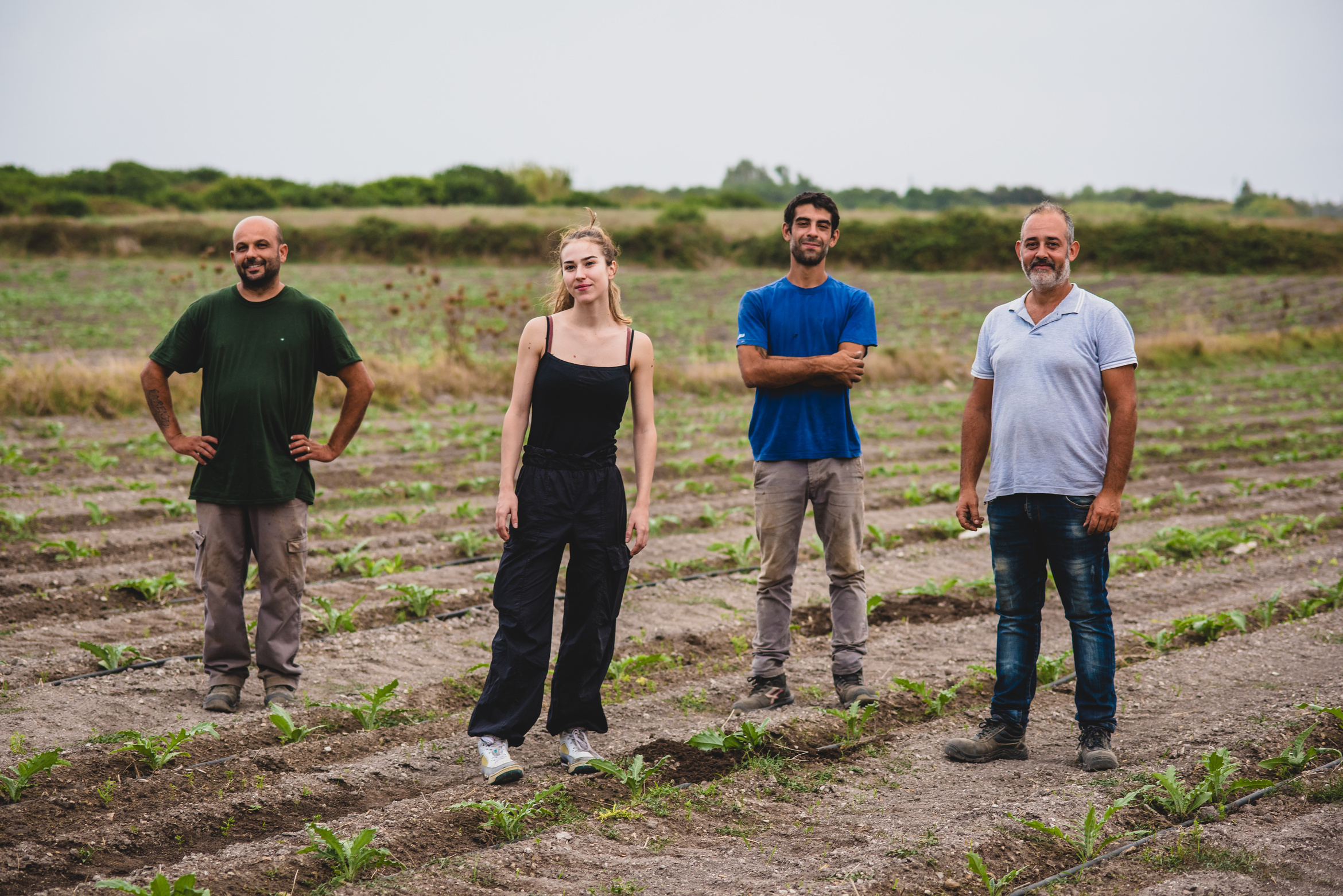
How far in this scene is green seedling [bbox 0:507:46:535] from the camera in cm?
801

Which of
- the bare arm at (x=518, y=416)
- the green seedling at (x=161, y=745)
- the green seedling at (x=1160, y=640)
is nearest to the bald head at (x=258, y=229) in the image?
the bare arm at (x=518, y=416)

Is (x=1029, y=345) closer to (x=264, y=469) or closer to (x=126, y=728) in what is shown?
(x=264, y=469)

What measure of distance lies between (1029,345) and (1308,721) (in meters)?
2.12

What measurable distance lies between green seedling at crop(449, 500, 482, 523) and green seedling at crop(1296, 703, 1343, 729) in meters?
6.26

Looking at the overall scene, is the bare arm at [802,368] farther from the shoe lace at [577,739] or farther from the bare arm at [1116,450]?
the shoe lace at [577,739]

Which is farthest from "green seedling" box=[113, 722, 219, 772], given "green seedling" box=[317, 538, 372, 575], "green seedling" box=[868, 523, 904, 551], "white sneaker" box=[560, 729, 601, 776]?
"green seedling" box=[868, 523, 904, 551]

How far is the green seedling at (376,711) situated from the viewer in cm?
481

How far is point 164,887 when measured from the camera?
303 centimetres

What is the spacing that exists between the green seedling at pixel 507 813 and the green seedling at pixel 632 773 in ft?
1.03

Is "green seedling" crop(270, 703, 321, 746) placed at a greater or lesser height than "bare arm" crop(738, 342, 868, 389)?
lesser

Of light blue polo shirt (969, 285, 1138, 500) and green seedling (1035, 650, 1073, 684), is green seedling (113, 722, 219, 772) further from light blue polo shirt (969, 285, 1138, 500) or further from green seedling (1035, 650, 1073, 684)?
green seedling (1035, 650, 1073, 684)

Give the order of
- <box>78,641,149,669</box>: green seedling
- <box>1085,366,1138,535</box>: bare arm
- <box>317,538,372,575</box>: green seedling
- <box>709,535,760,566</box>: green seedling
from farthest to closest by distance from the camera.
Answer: <box>709,535,760,566</box>: green seedling < <box>317,538,372,575</box>: green seedling < <box>78,641,149,669</box>: green seedling < <box>1085,366,1138,535</box>: bare arm

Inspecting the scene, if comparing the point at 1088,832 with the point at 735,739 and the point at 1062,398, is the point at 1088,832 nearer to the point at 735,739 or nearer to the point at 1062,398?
the point at 735,739

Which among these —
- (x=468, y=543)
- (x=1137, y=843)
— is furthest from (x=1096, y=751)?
(x=468, y=543)
